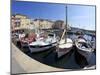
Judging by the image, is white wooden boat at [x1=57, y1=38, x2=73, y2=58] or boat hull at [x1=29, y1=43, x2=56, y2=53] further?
white wooden boat at [x1=57, y1=38, x2=73, y2=58]

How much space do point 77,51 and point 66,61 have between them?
0.64ft

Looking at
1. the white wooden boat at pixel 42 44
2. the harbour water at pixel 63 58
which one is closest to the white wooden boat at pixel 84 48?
the harbour water at pixel 63 58

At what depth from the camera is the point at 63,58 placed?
258 cm

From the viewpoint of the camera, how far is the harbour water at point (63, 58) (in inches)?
97.3

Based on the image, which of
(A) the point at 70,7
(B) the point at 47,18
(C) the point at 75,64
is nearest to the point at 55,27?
(B) the point at 47,18

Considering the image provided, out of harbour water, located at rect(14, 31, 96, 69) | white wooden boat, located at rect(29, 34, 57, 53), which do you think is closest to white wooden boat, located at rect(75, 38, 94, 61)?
harbour water, located at rect(14, 31, 96, 69)

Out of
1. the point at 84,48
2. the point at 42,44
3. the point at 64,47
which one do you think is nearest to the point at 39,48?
the point at 42,44

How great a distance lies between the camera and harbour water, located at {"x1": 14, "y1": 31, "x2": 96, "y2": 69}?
2.47 metres

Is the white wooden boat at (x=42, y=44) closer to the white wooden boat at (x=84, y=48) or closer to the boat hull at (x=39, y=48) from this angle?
the boat hull at (x=39, y=48)

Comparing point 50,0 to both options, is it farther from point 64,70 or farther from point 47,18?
point 64,70

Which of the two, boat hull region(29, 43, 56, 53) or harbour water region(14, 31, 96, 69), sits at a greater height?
boat hull region(29, 43, 56, 53)

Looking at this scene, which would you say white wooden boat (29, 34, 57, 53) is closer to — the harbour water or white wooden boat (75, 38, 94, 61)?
the harbour water

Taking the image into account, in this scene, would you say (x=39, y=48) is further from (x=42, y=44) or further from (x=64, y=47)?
(x=64, y=47)

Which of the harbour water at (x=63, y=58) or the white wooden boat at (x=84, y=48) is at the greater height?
the white wooden boat at (x=84, y=48)
